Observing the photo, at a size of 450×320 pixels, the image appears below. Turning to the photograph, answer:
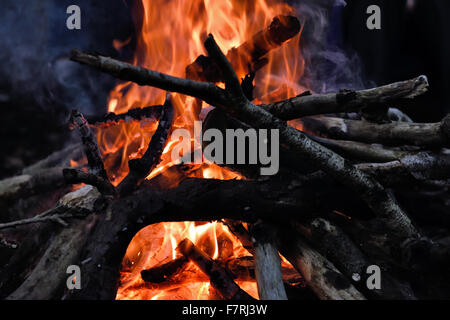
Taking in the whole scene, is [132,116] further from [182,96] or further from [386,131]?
[386,131]

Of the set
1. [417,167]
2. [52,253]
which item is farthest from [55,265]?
[417,167]

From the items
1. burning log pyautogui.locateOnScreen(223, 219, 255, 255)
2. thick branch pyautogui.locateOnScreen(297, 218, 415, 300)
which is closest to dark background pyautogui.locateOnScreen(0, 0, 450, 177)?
thick branch pyautogui.locateOnScreen(297, 218, 415, 300)

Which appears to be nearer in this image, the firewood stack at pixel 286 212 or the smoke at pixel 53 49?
the firewood stack at pixel 286 212

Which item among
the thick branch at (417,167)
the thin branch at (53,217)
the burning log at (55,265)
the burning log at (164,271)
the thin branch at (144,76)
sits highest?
the thin branch at (144,76)

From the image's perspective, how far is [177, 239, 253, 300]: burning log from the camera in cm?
225

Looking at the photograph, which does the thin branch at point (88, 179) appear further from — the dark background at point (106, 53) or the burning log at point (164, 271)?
the dark background at point (106, 53)

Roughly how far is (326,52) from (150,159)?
16.1 ft

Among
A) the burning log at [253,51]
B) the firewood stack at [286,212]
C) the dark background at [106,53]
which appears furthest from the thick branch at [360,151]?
the burning log at [253,51]

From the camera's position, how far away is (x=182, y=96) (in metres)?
3.97

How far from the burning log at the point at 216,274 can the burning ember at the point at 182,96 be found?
0.22 metres

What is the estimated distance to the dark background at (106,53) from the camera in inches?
174

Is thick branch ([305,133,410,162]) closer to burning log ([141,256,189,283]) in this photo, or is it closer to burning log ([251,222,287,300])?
burning log ([251,222,287,300])
